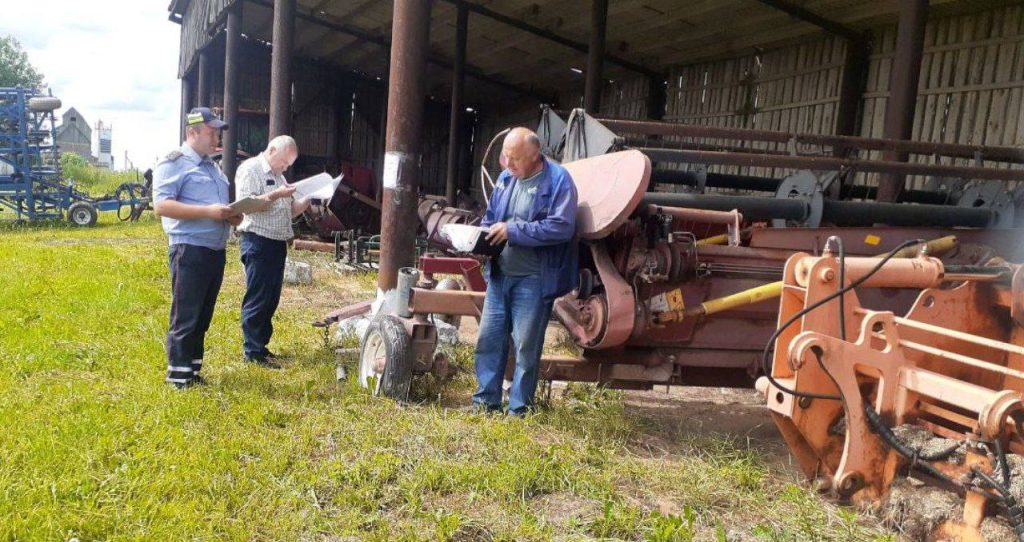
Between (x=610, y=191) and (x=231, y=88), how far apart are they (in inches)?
420

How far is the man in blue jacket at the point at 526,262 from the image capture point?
395 cm

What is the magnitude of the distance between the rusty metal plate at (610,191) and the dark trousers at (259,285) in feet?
7.20

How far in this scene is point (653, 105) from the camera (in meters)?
14.8

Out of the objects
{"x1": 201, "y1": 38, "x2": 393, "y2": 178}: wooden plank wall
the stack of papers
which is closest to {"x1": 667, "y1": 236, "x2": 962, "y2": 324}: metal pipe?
the stack of papers

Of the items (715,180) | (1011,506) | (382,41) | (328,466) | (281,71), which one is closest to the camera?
(1011,506)

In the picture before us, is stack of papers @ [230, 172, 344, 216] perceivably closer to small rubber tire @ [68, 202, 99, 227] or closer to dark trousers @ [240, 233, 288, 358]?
dark trousers @ [240, 233, 288, 358]

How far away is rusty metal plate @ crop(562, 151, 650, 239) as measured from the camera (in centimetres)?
373

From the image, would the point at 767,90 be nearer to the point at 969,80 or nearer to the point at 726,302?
the point at 969,80

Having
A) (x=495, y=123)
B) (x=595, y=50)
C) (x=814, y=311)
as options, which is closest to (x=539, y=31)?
(x=595, y=50)

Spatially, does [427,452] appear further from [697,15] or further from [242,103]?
[242,103]

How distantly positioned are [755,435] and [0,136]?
51.5ft

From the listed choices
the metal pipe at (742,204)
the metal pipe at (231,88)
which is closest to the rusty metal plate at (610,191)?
the metal pipe at (742,204)

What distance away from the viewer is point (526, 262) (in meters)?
4.09

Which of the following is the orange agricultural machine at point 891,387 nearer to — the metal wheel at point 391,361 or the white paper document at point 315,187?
the metal wheel at point 391,361
